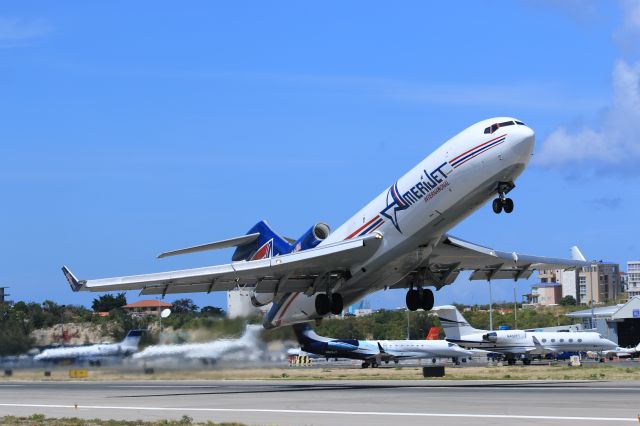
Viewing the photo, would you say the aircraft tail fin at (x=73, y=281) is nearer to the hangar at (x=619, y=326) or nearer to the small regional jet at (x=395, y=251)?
the small regional jet at (x=395, y=251)

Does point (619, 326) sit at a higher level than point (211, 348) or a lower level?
higher

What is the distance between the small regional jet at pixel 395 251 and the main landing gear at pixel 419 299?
1.6 inches

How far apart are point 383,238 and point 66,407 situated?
12748mm

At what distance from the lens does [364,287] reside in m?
38.9

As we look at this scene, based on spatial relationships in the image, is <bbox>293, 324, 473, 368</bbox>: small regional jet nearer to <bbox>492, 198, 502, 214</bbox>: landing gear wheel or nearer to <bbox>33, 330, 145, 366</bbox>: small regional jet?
<bbox>33, 330, 145, 366</bbox>: small regional jet

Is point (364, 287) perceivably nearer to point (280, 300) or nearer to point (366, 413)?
point (280, 300)

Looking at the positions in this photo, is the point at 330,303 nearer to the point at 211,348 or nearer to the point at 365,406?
the point at 211,348

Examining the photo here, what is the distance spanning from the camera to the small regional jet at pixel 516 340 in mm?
82812

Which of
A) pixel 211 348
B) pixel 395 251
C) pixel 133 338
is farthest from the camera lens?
pixel 133 338

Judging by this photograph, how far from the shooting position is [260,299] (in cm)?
4269

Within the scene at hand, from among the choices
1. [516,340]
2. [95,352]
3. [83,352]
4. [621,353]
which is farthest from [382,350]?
[95,352]

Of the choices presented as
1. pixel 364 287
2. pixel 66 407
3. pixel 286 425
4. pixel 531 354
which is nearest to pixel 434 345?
pixel 531 354

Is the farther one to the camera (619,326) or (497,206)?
(619,326)

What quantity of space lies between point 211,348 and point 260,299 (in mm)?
3043
